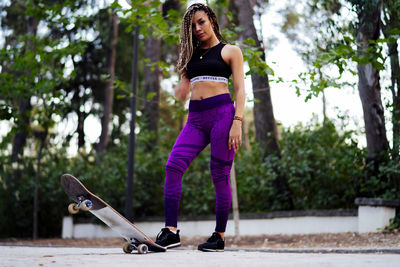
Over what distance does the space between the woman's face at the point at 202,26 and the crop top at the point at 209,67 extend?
12 cm

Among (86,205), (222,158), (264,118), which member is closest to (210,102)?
(222,158)

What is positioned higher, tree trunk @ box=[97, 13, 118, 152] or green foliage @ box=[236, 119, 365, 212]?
tree trunk @ box=[97, 13, 118, 152]

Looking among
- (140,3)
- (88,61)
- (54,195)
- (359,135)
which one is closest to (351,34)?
(359,135)

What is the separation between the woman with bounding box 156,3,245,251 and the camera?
3830 millimetres

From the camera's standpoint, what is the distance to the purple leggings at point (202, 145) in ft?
12.5

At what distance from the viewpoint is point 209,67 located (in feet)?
12.9

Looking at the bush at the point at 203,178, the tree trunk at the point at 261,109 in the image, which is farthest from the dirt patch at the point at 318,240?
the tree trunk at the point at 261,109

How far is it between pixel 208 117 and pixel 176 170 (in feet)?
1.65

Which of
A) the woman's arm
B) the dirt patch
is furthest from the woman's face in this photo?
the dirt patch

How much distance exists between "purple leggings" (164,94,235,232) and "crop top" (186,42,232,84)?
Result: 17cm

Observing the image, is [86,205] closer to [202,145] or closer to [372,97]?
[202,145]

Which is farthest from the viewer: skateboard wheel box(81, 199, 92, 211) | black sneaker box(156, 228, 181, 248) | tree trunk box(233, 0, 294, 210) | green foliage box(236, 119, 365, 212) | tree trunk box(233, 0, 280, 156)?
tree trunk box(233, 0, 280, 156)

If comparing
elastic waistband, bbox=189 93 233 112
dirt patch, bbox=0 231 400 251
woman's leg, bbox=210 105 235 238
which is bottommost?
dirt patch, bbox=0 231 400 251

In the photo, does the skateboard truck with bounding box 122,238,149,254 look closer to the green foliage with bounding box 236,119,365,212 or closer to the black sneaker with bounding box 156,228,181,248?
the black sneaker with bounding box 156,228,181,248
